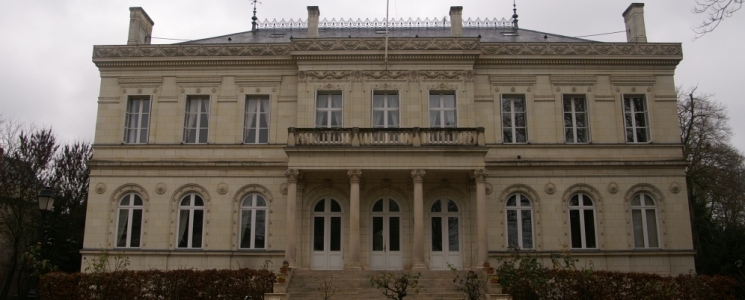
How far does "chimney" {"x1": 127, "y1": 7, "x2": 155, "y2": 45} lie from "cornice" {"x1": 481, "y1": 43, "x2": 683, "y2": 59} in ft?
47.2

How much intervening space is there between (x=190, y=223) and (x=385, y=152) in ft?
26.7

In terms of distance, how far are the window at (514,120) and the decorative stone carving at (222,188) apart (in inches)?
431

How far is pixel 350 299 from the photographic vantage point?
19141mm

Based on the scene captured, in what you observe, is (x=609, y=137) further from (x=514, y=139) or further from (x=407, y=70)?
(x=407, y=70)

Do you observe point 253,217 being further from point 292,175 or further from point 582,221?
point 582,221

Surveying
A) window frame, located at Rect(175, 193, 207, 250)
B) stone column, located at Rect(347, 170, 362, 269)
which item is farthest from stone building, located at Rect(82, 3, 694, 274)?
stone column, located at Rect(347, 170, 362, 269)

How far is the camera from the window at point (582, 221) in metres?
23.6

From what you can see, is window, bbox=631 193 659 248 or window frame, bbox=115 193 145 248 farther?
window frame, bbox=115 193 145 248

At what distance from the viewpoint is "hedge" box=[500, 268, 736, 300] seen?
1825 cm

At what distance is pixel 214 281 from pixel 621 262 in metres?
14.6

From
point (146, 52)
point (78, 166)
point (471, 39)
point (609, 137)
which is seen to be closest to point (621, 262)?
point (609, 137)

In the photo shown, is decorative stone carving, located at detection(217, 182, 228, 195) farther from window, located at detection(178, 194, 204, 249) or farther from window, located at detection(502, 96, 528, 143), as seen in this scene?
window, located at detection(502, 96, 528, 143)

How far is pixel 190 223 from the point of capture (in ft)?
79.2

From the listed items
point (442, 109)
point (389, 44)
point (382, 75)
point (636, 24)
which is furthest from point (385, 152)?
point (636, 24)
